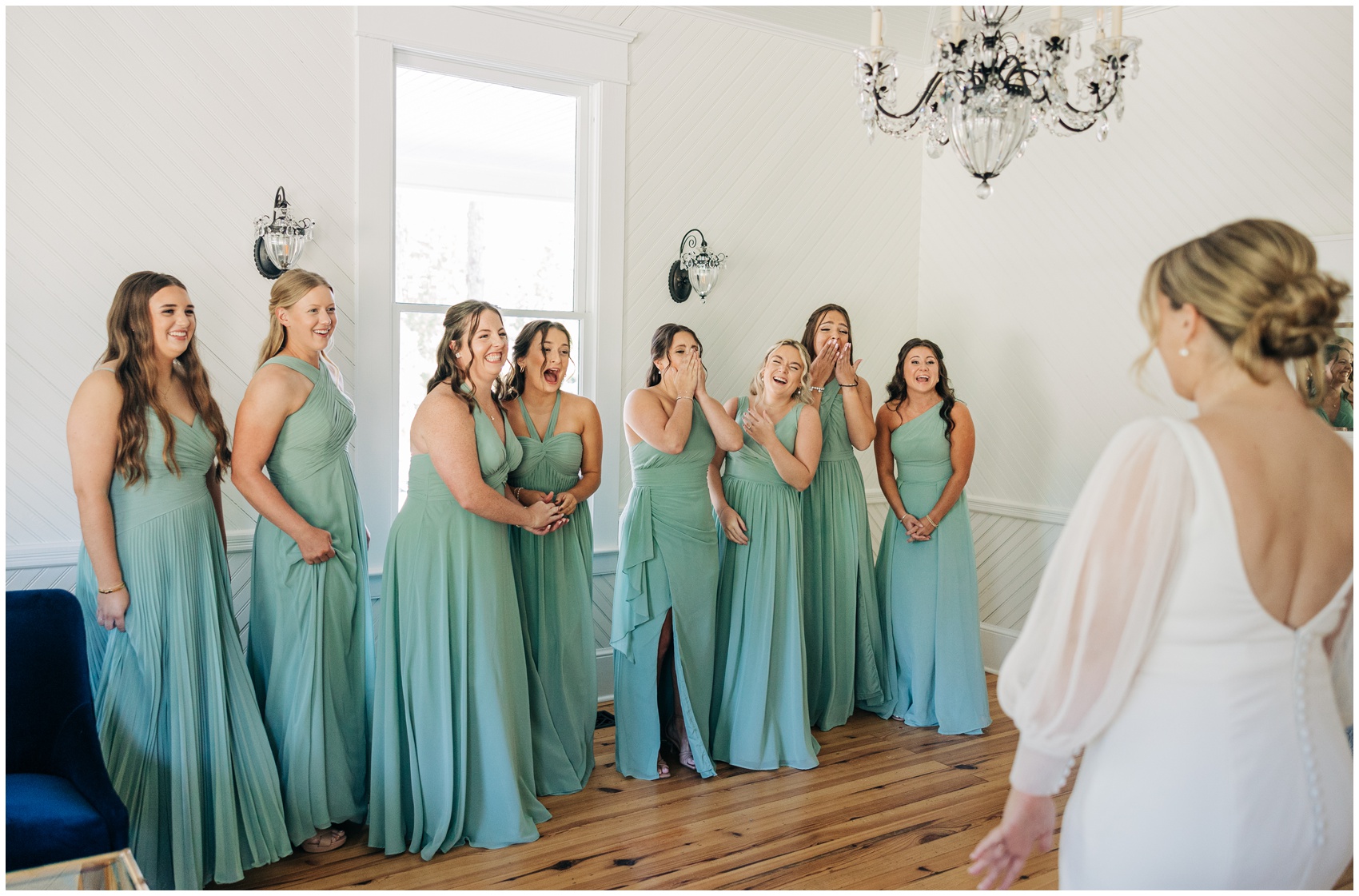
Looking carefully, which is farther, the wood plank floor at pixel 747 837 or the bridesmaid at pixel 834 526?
the bridesmaid at pixel 834 526

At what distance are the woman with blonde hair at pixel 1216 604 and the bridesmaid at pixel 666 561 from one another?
2303 mm

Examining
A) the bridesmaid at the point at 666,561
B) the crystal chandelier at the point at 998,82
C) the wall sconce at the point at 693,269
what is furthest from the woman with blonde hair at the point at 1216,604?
the wall sconce at the point at 693,269

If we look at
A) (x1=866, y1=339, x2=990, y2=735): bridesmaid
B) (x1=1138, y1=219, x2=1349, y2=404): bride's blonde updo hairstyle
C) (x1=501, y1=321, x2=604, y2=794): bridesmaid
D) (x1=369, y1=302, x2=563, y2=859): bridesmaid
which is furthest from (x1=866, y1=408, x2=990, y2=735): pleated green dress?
(x1=1138, y1=219, x2=1349, y2=404): bride's blonde updo hairstyle

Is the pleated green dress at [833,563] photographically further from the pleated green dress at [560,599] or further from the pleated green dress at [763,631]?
the pleated green dress at [560,599]

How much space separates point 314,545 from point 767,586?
68.0 inches

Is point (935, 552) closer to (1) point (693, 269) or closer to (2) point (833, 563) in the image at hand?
(2) point (833, 563)

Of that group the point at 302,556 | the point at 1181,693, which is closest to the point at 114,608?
the point at 302,556

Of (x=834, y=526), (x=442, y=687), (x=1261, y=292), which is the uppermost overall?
(x=1261, y=292)

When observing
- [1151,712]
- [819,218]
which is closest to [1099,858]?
[1151,712]

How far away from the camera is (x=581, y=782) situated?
11.7ft

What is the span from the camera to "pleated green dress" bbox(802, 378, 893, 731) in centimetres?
421

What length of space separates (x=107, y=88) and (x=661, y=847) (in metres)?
3.26

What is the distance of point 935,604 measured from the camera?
14.0 ft

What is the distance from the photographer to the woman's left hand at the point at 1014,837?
4.81 ft
